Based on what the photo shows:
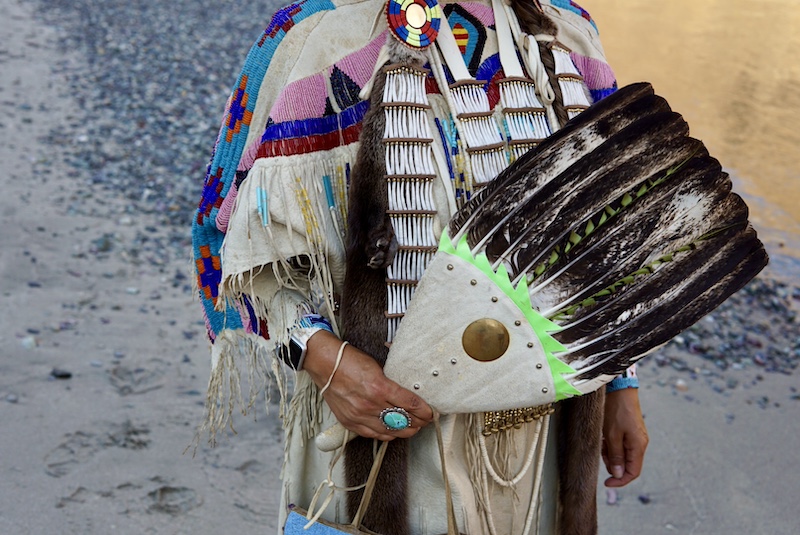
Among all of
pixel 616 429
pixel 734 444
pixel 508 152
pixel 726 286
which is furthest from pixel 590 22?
pixel 734 444

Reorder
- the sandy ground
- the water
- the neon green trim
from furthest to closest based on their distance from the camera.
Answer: the water, the sandy ground, the neon green trim

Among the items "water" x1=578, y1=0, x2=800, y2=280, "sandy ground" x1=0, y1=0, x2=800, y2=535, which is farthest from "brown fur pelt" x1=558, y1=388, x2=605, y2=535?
"water" x1=578, y1=0, x2=800, y2=280

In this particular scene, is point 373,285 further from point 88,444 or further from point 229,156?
point 88,444

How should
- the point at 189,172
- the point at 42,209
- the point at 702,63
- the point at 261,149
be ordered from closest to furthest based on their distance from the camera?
the point at 261,149 < the point at 42,209 < the point at 189,172 < the point at 702,63

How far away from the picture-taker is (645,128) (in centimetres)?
135

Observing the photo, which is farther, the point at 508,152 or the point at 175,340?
the point at 175,340

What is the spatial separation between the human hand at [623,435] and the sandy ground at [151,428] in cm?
130

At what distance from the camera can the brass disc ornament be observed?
1.39 m

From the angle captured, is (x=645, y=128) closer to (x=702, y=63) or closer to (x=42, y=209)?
(x=42, y=209)

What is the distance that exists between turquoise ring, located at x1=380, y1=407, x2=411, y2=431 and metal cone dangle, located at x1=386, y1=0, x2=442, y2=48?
66cm

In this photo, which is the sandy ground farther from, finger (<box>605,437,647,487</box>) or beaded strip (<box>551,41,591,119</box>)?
beaded strip (<box>551,41,591,119</box>)

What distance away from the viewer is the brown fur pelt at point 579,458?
5.45ft

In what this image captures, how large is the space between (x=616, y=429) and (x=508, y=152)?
2.47ft

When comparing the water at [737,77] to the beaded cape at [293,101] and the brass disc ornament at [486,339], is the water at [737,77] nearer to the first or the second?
the beaded cape at [293,101]
